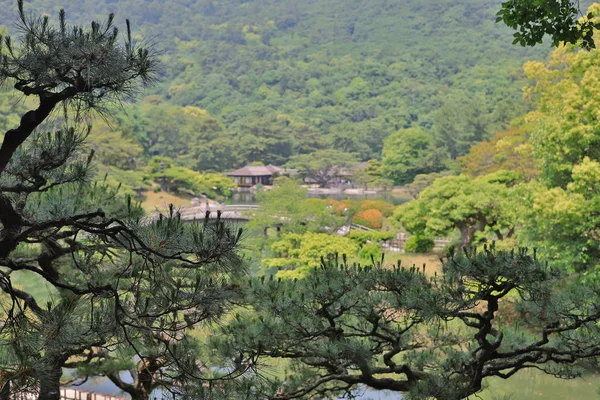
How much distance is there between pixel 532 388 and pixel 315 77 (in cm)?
4691

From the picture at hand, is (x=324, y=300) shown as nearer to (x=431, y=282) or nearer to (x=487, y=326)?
(x=431, y=282)

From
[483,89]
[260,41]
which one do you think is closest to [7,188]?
[483,89]

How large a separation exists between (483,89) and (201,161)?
2189 centimetres

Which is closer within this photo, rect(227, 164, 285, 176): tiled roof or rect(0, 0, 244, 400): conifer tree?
rect(0, 0, 244, 400): conifer tree

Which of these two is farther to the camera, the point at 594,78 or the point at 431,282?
the point at 594,78

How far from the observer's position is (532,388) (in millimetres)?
7391

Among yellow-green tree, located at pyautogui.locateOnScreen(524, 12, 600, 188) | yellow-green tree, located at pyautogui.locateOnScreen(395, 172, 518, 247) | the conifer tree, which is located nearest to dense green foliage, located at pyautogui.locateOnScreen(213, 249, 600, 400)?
the conifer tree

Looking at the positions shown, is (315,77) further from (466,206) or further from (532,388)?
(532,388)

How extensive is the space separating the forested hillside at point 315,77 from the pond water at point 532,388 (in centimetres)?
1821

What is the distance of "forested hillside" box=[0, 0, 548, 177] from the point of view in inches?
1264

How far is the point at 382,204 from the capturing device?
18.1 metres

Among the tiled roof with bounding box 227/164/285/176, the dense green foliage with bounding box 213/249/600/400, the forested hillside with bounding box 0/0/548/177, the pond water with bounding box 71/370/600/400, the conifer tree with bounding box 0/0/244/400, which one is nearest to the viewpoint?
the conifer tree with bounding box 0/0/244/400

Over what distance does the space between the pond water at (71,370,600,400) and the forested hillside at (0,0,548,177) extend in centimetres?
1821

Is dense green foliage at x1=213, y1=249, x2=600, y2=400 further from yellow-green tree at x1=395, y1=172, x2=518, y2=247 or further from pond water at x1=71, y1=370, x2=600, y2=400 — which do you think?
yellow-green tree at x1=395, y1=172, x2=518, y2=247
